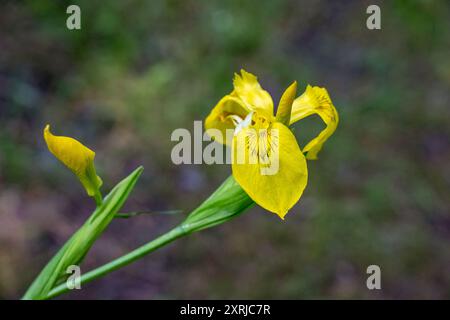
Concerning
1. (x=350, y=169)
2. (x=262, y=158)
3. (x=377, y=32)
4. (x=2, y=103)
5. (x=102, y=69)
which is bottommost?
(x=262, y=158)

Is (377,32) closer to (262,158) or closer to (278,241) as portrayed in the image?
→ (278,241)

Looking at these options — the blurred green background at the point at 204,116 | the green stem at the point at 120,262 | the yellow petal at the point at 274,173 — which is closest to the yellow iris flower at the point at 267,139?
the yellow petal at the point at 274,173

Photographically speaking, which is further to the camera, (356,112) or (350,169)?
(356,112)

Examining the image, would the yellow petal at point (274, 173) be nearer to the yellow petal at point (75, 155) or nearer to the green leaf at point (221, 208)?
the green leaf at point (221, 208)

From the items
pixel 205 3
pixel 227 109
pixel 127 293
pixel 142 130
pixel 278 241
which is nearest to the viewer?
pixel 227 109

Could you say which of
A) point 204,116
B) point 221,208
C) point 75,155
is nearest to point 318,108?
point 221,208

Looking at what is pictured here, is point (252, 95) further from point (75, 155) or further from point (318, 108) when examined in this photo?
point (75, 155)

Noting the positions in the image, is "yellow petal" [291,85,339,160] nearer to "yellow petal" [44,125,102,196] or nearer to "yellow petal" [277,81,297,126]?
"yellow petal" [277,81,297,126]

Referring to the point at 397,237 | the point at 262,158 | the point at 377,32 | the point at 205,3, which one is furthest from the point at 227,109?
the point at 377,32
